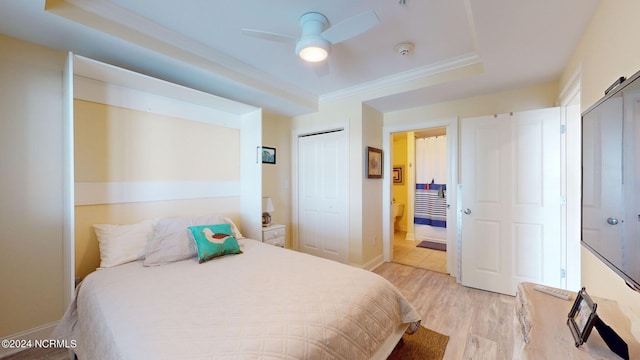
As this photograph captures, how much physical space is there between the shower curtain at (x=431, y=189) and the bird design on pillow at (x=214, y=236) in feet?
13.3

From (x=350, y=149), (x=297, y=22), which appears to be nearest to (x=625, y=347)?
(x=297, y=22)

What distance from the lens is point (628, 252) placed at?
0.81 meters

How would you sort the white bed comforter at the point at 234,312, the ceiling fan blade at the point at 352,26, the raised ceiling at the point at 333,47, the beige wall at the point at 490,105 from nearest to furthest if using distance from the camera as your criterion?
the white bed comforter at the point at 234,312, the ceiling fan blade at the point at 352,26, the raised ceiling at the point at 333,47, the beige wall at the point at 490,105

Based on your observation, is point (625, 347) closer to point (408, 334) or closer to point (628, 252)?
point (628, 252)

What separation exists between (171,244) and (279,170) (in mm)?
2093

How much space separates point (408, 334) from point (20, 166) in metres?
3.23

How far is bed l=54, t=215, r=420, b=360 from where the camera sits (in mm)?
1060

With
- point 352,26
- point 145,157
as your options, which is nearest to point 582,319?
point 352,26

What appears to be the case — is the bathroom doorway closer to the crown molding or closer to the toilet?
the toilet

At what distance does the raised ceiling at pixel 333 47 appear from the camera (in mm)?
1643

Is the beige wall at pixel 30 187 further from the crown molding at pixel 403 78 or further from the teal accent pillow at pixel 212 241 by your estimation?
the crown molding at pixel 403 78

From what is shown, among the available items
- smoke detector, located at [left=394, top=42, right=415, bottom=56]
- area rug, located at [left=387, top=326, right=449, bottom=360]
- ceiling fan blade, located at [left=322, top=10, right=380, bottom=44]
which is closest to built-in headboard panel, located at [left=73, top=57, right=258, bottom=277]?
ceiling fan blade, located at [left=322, top=10, right=380, bottom=44]

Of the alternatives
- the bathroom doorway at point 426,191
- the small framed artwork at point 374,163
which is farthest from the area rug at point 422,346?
the bathroom doorway at point 426,191

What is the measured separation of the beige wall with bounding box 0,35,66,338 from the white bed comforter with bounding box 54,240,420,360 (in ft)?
1.71
